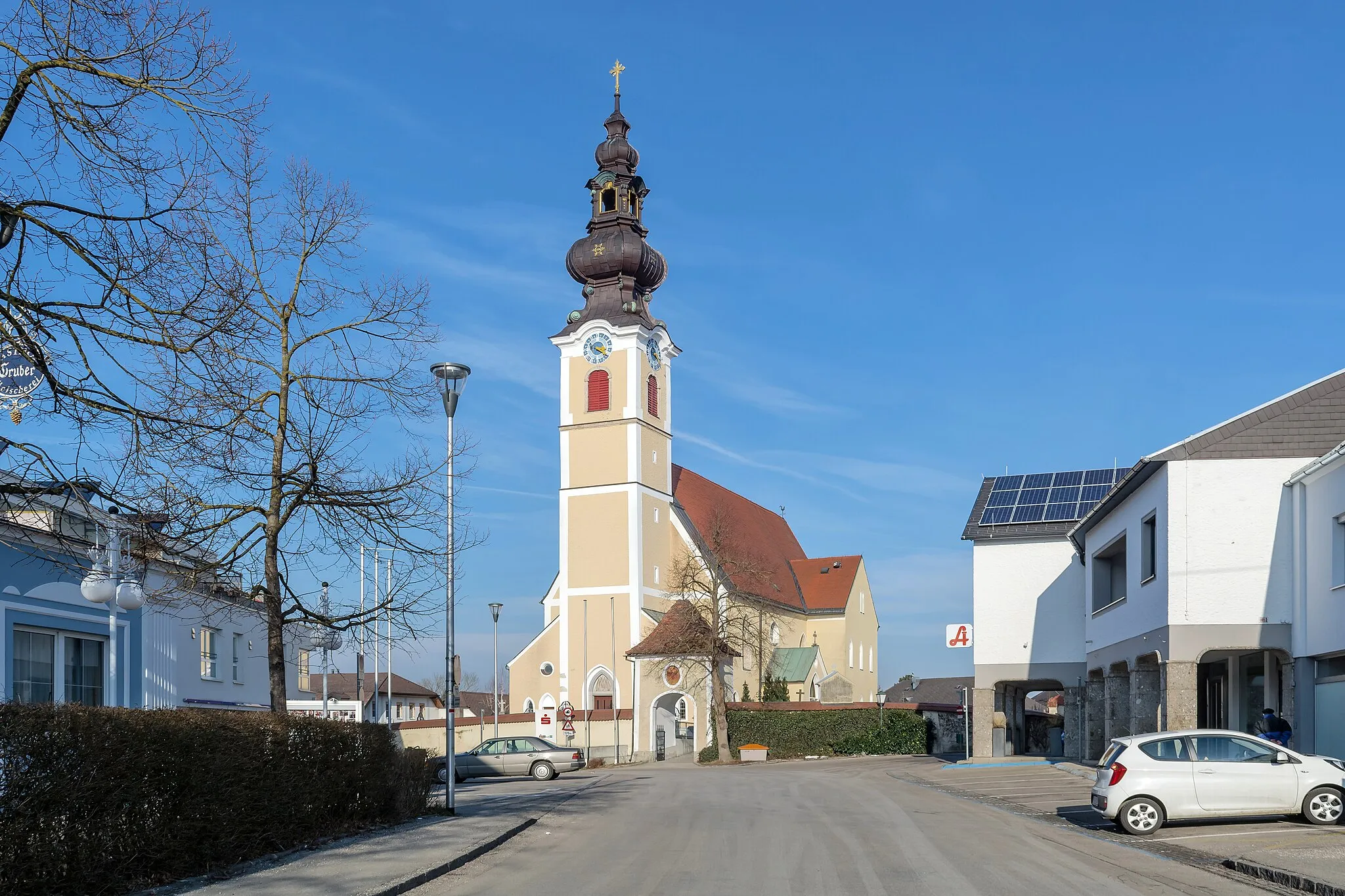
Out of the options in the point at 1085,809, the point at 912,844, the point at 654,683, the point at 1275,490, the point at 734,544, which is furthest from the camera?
the point at 734,544

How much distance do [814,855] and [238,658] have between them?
21652mm

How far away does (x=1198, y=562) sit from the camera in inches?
979

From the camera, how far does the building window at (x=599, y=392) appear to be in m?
63.9

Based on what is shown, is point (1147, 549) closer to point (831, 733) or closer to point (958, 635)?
point (958, 635)

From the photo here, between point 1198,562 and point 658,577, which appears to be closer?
point 1198,562

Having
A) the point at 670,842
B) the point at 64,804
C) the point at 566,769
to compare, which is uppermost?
the point at 64,804

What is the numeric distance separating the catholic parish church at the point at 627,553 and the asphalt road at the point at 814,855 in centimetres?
3280

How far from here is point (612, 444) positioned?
63125mm

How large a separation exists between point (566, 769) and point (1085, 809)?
63.9ft

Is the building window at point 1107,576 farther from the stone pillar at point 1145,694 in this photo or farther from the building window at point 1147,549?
the building window at point 1147,549

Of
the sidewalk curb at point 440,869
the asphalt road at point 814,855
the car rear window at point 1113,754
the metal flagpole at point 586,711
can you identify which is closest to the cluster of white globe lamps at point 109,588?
the sidewalk curb at point 440,869

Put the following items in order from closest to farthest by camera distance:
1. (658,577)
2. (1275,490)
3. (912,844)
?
(912,844) < (1275,490) < (658,577)

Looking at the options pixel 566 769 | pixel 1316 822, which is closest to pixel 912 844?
pixel 1316 822

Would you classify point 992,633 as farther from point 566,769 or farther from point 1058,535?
point 566,769
